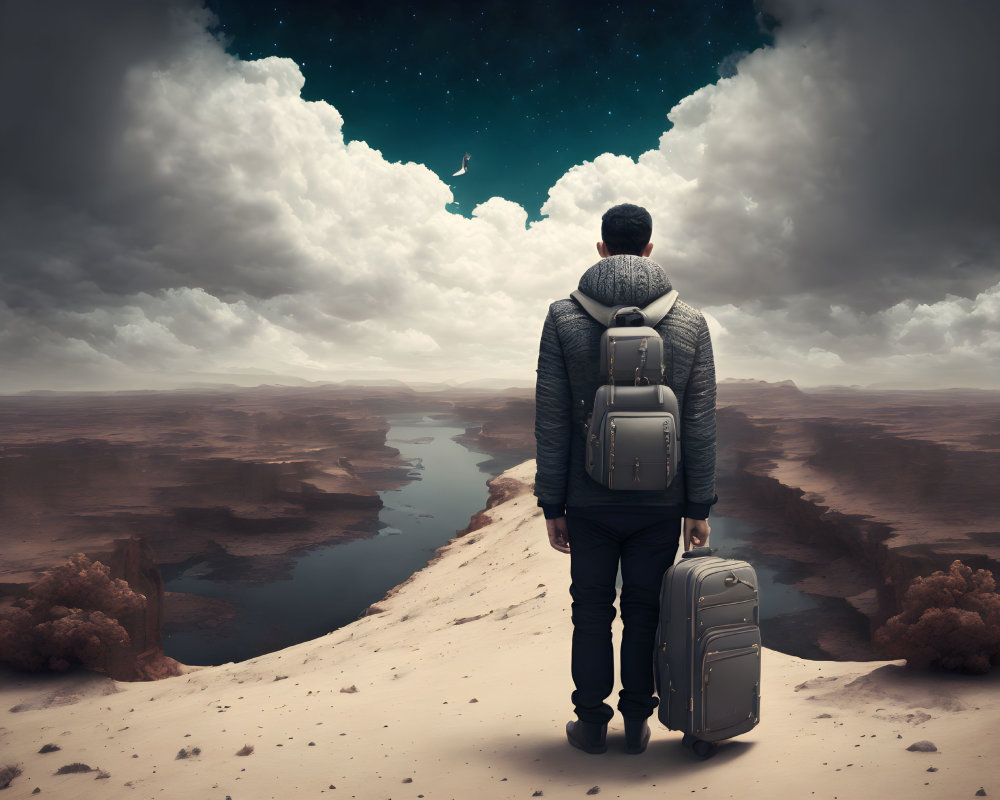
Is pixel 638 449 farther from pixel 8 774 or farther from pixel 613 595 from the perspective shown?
pixel 8 774

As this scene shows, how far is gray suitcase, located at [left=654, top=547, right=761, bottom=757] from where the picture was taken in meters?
1.99

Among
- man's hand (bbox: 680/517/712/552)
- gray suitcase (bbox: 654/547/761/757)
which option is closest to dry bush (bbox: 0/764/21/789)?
gray suitcase (bbox: 654/547/761/757)

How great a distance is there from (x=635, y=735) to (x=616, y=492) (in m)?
0.98

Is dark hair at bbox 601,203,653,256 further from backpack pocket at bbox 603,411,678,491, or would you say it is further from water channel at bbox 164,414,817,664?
water channel at bbox 164,414,817,664

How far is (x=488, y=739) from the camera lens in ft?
8.40

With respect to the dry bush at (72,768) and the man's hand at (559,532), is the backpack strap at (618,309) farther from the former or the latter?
the dry bush at (72,768)

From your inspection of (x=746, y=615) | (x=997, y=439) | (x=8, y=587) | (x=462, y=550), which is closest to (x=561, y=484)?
(x=746, y=615)

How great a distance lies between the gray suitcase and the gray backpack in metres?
0.40

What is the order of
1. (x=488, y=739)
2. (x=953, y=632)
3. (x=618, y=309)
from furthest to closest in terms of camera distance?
(x=953, y=632), (x=488, y=739), (x=618, y=309)

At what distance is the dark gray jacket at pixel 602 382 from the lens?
2.06 m

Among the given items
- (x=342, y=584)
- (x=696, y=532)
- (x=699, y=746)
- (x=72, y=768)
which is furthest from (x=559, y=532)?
(x=342, y=584)

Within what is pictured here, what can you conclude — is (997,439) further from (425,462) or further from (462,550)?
(425,462)

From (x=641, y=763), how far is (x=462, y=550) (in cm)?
1488


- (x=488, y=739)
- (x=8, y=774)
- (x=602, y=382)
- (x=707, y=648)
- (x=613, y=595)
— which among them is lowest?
(x=8, y=774)
